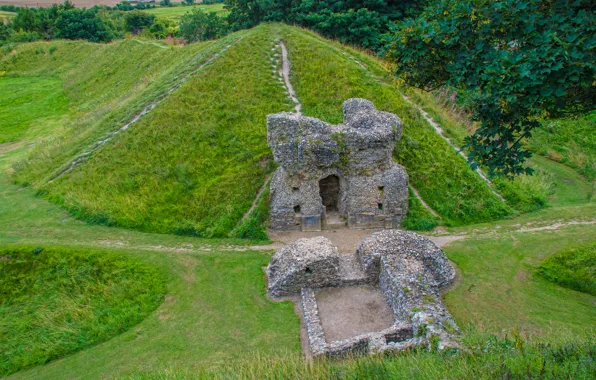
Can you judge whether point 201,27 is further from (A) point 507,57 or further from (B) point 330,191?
(A) point 507,57

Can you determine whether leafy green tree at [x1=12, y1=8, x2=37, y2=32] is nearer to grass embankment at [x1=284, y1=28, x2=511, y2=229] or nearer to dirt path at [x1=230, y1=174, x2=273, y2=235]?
grass embankment at [x1=284, y1=28, x2=511, y2=229]

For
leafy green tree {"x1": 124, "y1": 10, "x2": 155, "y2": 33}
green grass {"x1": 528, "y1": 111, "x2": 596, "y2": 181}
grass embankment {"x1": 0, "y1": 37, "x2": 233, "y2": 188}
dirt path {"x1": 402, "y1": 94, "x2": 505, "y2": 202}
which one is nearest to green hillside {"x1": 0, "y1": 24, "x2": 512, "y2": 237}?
grass embankment {"x1": 0, "y1": 37, "x2": 233, "y2": 188}

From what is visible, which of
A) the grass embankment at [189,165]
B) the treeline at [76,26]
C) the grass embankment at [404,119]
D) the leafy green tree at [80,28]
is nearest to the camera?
the grass embankment at [189,165]

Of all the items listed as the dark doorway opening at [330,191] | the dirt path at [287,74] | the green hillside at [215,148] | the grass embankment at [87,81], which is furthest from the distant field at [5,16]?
the dark doorway opening at [330,191]

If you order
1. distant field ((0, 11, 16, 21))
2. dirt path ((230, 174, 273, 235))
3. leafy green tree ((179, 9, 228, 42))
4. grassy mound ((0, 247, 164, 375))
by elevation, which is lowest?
grassy mound ((0, 247, 164, 375))

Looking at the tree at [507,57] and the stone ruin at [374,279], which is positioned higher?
the tree at [507,57]

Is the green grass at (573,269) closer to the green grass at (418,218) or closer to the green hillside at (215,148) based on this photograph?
the green hillside at (215,148)

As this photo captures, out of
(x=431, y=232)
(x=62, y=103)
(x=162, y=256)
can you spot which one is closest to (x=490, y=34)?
(x=431, y=232)
